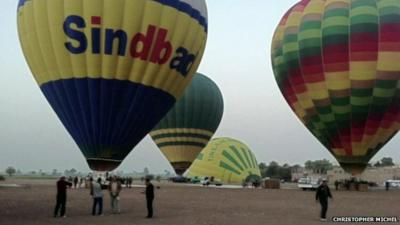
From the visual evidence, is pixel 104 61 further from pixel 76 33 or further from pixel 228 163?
pixel 228 163

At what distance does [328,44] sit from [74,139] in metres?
16.8

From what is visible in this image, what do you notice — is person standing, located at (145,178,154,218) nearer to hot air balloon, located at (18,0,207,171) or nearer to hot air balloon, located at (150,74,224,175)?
hot air balloon, located at (18,0,207,171)

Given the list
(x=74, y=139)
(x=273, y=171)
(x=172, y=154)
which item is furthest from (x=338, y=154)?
(x=273, y=171)

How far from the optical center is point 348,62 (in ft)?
98.9

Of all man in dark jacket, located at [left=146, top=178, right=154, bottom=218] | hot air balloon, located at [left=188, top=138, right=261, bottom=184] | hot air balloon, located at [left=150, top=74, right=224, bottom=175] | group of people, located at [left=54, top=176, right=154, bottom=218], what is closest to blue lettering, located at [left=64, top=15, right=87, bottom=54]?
group of people, located at [left=54, top=176, right=154, bottom=218]

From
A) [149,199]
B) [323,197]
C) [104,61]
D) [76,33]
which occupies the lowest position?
[149,199]

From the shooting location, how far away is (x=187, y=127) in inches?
1614

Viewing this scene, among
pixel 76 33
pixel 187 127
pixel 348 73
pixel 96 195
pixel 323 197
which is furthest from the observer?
pixel 187 127

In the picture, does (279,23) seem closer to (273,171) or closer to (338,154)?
(338,154)

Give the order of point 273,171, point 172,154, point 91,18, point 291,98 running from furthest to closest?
point 273,171
point 172,154
point 291,98
point 91,18

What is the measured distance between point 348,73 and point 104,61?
1604 cm

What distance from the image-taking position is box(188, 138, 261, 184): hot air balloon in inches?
2013

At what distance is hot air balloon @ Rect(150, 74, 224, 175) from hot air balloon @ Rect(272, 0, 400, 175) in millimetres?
11036

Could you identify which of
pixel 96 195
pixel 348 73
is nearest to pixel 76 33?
pixel 96 195
